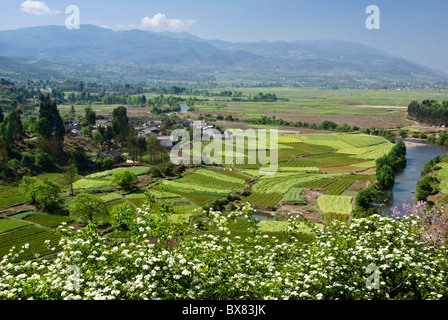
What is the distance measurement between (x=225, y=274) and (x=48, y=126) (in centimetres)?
4943

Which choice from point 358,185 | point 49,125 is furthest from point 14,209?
point 358,185

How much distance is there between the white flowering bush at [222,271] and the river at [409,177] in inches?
866

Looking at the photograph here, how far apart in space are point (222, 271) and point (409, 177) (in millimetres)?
45638

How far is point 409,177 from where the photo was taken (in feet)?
148

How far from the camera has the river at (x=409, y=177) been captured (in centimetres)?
3519

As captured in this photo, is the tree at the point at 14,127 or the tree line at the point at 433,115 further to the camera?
the tree line at the point at 433,115

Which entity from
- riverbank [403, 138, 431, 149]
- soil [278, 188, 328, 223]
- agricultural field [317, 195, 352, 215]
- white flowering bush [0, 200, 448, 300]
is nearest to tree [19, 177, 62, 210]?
soil [278, 188, 328, 223]

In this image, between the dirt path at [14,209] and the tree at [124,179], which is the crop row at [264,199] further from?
the dirt path at [14,209]

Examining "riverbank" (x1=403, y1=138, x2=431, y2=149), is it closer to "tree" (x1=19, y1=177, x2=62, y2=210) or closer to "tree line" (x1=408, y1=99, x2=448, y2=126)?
"tree line" (x1=408, y1=99, x2=448, y2=126)

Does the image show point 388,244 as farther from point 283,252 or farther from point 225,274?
point 225,274

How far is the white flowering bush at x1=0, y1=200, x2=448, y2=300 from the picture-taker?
238 inches

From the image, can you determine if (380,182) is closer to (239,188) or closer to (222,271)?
(239,188)

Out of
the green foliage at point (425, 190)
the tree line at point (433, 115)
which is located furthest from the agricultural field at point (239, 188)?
the tree line at point (433, 115)

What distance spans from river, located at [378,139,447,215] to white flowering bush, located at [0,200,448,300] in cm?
2199
